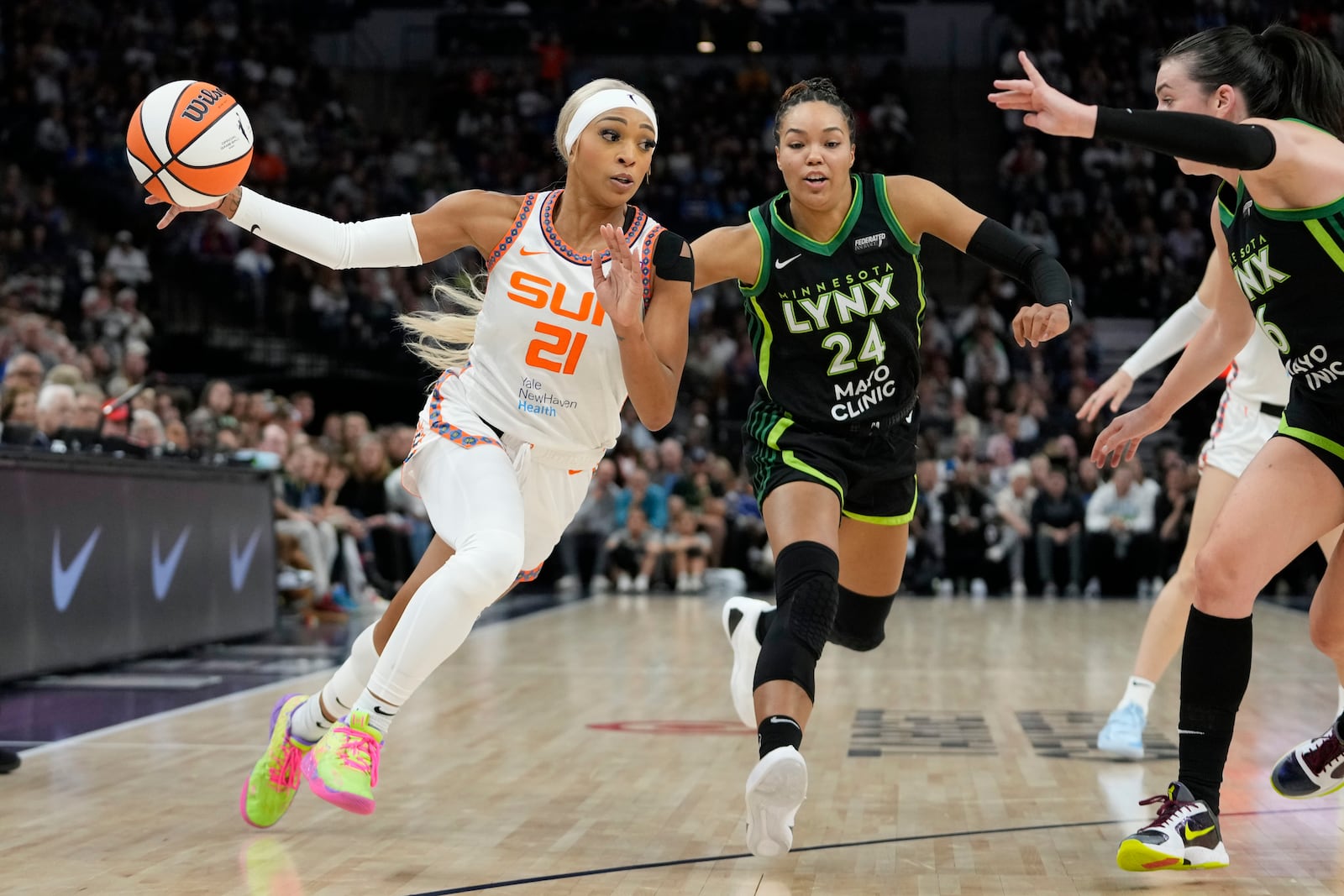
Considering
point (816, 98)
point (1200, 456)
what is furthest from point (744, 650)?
point (1200, 456)

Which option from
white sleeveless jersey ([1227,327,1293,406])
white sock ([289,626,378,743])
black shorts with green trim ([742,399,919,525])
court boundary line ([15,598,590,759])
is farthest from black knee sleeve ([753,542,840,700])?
court boundary line ([15,598,590,759])

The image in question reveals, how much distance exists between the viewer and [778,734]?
140 inches

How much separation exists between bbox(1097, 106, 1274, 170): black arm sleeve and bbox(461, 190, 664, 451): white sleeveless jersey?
1.32 metres

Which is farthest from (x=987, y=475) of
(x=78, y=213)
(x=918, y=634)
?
(x=78, y=213)

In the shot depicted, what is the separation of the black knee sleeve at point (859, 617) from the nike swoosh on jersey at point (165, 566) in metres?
4.98

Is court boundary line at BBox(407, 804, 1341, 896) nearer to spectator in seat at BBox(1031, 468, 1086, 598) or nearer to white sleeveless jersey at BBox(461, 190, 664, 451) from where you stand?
white sleeveless jersey at BBox(461, 190, 664, 451)

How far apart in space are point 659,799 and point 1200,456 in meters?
2.55

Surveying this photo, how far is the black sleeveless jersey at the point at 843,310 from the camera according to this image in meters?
4.19

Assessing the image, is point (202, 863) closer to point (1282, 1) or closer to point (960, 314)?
point (960, 314)

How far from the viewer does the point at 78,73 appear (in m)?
20.4

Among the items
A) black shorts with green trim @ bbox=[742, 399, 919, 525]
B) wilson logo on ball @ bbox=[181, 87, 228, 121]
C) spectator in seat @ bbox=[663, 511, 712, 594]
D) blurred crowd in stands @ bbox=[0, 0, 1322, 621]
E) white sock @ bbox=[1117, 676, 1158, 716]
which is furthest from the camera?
spectator in seat @ bbox=[663, 511, 712, 594]

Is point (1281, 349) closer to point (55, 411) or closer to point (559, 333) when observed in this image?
point (559, 333)

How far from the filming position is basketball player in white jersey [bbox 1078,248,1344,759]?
552 centimetres

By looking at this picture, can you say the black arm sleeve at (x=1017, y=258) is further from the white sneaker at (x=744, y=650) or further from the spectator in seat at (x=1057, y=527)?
the spectator in seat at (x=1057, y=527)
